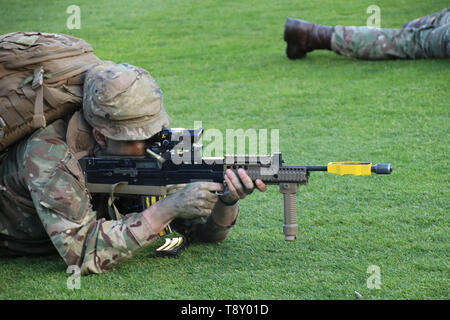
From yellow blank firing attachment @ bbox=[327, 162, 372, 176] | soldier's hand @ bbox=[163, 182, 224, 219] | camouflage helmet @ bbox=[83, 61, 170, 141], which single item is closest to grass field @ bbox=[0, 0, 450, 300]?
soldier's hand @ bbox=[163, 182, 224, 219]

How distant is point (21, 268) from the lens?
12.9ft

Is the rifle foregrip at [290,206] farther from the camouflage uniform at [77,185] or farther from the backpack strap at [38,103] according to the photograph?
the backpack strap at [38,103]

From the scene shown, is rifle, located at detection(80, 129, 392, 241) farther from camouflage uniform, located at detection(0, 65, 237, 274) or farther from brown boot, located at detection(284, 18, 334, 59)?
brown boot, located at detection(284, 18, 334, 59)

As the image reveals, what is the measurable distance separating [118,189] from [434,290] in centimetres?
188

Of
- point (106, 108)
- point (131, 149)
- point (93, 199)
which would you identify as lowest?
point (93, 199)

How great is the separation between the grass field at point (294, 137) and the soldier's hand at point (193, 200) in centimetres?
39

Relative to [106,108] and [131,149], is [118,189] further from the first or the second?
[106,108]

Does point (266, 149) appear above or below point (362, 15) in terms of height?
below

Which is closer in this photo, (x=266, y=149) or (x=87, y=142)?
(x=87, y=142)

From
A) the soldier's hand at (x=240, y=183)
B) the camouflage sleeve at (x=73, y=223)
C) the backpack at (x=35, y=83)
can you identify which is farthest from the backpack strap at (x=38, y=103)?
the soldier's hand at (x=240, y=183)

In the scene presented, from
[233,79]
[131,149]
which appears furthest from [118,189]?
[233,79]

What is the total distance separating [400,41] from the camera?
8422mm

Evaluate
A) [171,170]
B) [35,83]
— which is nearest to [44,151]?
[35,83]

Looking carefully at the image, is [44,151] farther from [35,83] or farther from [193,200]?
[193,200]
